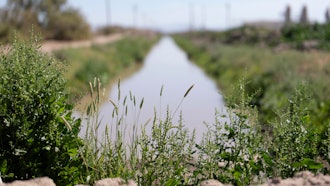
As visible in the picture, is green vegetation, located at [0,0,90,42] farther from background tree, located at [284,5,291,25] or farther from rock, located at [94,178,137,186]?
rock, located at [94,178,137,186]

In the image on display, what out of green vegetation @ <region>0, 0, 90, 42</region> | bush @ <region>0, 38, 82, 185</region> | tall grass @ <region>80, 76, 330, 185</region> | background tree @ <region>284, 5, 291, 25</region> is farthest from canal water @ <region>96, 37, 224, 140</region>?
background tree @ <region>284, 5, 291, 25</region>

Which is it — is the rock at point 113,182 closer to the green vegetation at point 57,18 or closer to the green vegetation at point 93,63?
the green vegetation at point 93,63

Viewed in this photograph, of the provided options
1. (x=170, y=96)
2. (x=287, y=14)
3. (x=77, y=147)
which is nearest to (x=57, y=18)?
(x=287, y=14)

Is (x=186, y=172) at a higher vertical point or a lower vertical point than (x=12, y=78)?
lower

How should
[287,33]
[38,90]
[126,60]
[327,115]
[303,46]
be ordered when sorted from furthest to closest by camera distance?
[287,33]
[126,60]
[303,46]
[327,115]
[38,90]

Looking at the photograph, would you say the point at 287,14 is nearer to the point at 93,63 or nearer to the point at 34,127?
the point at 93,63

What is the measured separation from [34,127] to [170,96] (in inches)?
611

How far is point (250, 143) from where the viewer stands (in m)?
4.93

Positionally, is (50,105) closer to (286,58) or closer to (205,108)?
(205,108)

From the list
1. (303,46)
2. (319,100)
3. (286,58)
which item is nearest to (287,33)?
(303,46)

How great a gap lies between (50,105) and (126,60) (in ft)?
100

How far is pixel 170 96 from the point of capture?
20.1 meters

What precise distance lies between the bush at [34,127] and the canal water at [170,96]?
17.6 feet

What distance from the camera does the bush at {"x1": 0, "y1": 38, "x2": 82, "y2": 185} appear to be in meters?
4.55
